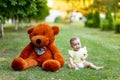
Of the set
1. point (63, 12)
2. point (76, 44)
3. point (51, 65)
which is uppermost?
point (76, 44)

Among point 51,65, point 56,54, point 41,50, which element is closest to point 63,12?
point 41,50

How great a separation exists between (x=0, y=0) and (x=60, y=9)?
39.6 meters

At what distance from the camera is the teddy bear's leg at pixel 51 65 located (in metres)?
7.92

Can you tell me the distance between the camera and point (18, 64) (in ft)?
25.9

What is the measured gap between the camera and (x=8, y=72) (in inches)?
310

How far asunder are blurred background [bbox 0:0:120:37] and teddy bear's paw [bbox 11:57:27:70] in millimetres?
4284

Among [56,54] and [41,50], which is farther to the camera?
[41,50]

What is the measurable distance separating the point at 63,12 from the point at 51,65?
44.3 m

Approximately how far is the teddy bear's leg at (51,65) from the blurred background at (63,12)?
4.44m

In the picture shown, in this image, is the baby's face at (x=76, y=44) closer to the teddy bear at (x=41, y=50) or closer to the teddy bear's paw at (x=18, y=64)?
the teddy bear at (x=41, y=50)

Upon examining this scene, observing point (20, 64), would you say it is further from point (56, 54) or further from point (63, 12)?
point (63, 12)

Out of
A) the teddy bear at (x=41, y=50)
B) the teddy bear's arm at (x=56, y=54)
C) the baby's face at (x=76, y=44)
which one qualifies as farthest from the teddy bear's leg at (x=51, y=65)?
the baby's face at (x=76, y=44)

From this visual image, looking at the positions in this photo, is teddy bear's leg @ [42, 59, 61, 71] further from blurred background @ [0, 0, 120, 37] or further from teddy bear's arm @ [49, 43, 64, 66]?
blurred background @ [0, 0, 120, 37]

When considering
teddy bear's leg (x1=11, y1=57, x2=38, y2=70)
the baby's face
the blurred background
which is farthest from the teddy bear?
the blurred background
